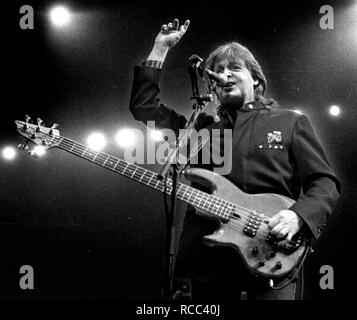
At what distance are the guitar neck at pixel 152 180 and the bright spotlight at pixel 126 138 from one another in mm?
889

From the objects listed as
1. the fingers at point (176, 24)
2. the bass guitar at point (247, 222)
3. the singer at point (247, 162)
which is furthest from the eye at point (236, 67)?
the bass guitar at point (247, 222)

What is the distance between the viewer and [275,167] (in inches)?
68.5

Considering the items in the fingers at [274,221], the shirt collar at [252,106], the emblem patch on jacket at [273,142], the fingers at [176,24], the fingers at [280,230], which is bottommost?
the fingers at [280,230]

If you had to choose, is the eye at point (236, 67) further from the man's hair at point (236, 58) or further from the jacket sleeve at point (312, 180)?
the jacket sleeve at point (312, 180)

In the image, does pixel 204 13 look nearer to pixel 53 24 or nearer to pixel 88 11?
pixel 88 11

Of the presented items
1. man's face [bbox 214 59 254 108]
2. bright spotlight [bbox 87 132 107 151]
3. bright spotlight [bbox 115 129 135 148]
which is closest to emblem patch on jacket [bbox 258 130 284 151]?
man's face [bbox 214 59 254 108]

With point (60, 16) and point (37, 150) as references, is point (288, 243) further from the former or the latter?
point (60, 16)

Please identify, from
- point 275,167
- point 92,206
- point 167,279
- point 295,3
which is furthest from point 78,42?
point 167,279

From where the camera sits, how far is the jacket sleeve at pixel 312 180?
162 cm

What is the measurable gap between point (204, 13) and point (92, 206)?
154 cm

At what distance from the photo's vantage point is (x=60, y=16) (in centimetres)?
297

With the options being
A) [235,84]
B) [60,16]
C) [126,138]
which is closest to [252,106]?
Result: [235,84]

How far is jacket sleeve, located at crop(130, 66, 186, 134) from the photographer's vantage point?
6.46 feet

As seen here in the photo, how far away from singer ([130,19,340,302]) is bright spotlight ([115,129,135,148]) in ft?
2.62
